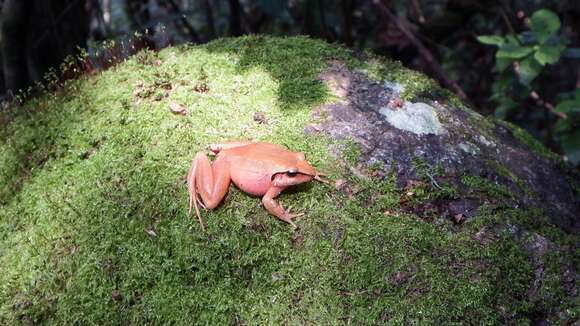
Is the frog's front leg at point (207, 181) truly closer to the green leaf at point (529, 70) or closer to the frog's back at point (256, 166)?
the frog's back at point (256, 166)

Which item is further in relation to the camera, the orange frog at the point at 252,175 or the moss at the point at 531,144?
the moss at the point at 531,144

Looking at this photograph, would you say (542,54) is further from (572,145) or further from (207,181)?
(207,181)

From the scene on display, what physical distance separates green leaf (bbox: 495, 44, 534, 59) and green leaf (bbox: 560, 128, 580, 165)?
2.95ft

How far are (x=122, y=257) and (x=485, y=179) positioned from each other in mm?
2254

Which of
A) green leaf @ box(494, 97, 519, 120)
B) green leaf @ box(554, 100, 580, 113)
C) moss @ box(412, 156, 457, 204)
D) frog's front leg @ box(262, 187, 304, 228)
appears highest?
frog's front leg @ box(262, 187, 304, 228)

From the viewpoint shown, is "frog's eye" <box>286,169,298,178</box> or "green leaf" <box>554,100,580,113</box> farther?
"green leaf" <box>554,100,580,113</box>

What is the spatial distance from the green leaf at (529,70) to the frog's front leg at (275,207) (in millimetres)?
2820

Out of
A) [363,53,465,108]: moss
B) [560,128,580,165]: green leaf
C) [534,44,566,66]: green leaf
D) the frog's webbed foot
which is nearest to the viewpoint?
the frog's webbed foot

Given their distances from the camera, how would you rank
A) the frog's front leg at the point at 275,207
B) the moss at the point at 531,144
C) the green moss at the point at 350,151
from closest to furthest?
the frog's front leg at the point at 275,207 → the green moss at the point at 350,151 → the moss at the point at 531,144

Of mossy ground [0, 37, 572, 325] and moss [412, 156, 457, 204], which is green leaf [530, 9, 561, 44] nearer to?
moss [412, 156, 457, 204]

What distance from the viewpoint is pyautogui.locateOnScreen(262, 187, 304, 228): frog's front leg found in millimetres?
2643

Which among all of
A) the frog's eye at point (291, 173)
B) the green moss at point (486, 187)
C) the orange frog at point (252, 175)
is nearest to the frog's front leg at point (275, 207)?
the orange frog at point (252, 175)

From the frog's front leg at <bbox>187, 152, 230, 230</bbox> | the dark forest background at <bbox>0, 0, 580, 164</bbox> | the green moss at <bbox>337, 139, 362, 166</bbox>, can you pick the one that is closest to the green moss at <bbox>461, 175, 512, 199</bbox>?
the green moss at <bbox>337, 139, 362, 166</bbox>

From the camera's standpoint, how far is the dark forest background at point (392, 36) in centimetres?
426
